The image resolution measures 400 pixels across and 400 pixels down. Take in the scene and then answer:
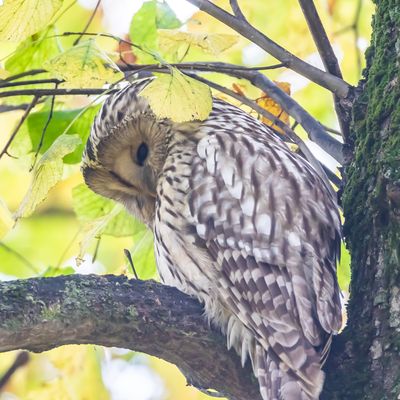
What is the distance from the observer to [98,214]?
3.58 meters

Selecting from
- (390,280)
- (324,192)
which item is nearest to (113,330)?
(390,280)

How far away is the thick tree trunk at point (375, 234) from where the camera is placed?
235cm

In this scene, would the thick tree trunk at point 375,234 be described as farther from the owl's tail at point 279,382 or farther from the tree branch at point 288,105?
the tree branch at point 288,105

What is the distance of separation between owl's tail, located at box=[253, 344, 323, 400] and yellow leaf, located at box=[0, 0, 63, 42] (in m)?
1.10

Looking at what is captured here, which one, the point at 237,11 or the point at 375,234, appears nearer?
the point at 375,234

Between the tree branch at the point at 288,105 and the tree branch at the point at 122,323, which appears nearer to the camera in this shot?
the tree branch at the point at 122,323

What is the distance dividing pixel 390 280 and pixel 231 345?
0.48m

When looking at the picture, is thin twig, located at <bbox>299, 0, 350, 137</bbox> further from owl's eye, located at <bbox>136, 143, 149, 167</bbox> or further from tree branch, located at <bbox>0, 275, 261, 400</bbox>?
owl's eye, located at <bbox>136, 143, 149, 167</bbox>

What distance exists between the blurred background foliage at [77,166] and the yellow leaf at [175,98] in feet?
0.58

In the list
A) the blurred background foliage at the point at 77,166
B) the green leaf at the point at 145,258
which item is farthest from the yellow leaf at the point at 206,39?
the green leaf at the point at 145,258

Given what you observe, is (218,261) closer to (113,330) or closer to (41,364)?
(113,330)

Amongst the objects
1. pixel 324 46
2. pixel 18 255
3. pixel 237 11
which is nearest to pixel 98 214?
pixel 18 255

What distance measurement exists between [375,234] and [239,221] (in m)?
0.53

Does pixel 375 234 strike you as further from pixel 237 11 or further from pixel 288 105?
pixel 237 11
